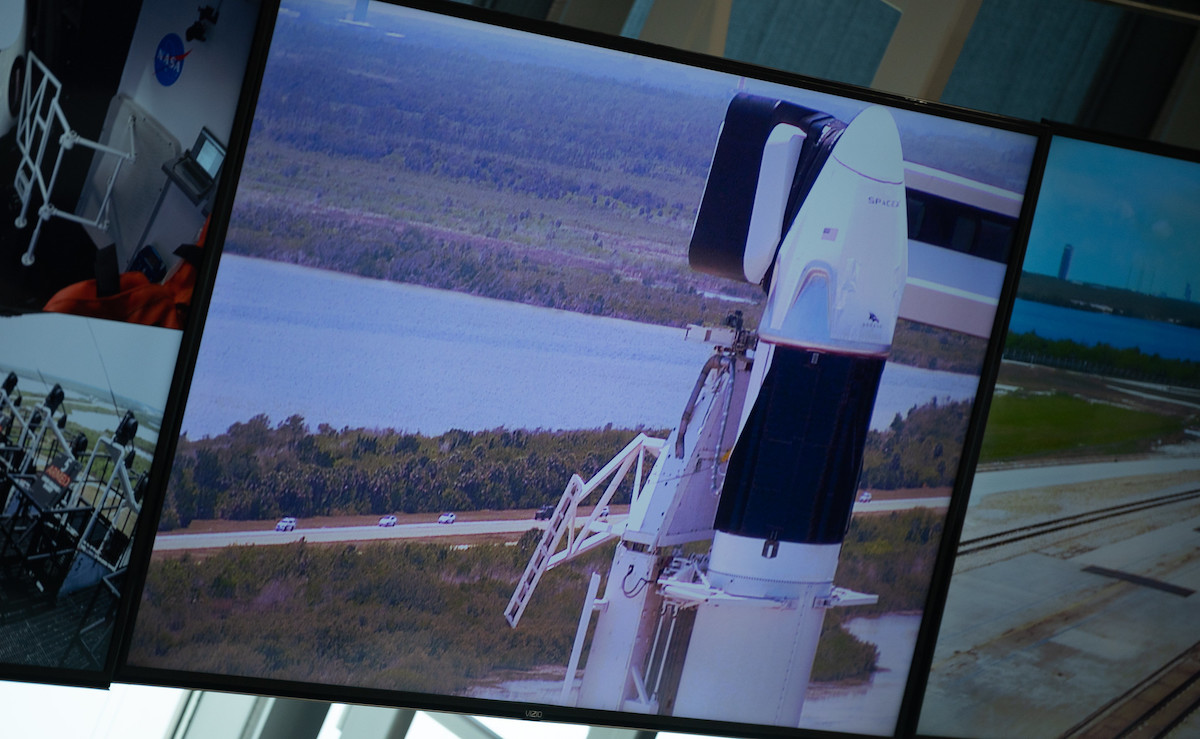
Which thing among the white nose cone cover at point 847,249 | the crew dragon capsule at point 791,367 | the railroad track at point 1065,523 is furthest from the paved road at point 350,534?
the railroad track at point 1065,523

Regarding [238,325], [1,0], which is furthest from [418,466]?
[1,0]

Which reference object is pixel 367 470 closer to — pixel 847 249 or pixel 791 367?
pixel 791 367

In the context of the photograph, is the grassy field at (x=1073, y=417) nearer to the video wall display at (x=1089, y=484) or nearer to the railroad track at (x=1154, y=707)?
the video wall display at (x=1089, y=484)

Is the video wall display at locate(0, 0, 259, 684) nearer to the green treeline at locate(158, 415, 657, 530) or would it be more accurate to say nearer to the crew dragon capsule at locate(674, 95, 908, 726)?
the green treeline at locate(158, 415, 657, 530)

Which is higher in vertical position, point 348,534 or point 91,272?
point 91,272

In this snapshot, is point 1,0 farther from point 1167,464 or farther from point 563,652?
point 1167,464

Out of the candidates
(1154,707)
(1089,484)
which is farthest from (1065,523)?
(1154,707)
